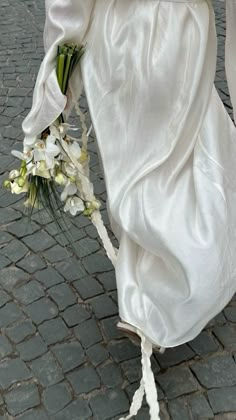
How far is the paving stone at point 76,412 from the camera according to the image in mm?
2539

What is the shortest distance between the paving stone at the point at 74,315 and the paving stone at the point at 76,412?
45 cm

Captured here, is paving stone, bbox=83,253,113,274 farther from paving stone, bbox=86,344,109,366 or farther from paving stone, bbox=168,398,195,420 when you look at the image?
paving stone, bbox=168,398,195,420

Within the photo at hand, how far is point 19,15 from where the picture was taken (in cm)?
645

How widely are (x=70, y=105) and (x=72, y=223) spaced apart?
1.30 meters

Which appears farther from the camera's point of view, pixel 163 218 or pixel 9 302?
pixel 9 302

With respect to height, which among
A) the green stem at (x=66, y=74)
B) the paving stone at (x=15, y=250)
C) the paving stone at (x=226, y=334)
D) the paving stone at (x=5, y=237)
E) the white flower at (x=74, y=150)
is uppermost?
the green stem at (x=66, y=74)

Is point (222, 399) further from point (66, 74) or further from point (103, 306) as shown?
point (66, 74)

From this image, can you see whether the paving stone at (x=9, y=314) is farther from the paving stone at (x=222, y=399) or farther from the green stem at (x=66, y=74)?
the green stem at (x=66, y=74)

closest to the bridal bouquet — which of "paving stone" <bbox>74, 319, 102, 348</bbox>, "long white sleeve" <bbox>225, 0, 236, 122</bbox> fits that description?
"long white sleeve" <bbox>225, 0, 236, 122</bbox>

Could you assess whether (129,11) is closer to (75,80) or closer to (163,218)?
(75,80)

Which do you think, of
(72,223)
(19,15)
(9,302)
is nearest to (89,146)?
(72,223)

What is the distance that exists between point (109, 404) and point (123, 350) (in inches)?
11.7

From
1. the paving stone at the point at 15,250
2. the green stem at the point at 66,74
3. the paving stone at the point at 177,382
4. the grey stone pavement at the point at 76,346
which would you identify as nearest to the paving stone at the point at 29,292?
the grey stone pavement at the point at 76,346

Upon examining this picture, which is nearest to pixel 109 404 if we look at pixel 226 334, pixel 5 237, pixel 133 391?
pixel 133 391
